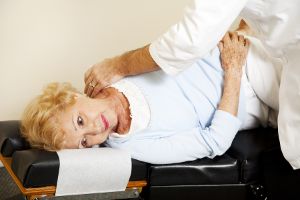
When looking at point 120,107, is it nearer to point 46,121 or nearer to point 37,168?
point 46,121

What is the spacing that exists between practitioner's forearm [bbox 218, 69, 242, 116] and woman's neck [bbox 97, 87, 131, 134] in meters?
0.41

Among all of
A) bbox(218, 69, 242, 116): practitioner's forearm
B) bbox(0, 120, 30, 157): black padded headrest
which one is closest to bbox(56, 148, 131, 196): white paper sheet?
bbox(0, 120, 30, 157): black padded headrest

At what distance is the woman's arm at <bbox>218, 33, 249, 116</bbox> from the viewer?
1898 mm

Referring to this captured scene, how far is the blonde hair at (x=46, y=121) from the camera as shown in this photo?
175 cm

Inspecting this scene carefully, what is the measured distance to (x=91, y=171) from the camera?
1592 millimetres

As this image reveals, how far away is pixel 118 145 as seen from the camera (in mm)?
1791

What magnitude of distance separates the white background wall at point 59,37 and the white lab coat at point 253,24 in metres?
1.01

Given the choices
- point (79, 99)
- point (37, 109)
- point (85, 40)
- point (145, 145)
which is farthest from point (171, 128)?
point (85, 40)

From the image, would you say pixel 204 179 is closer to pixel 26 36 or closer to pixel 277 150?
pixel 277 150

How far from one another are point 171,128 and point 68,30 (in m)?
0.96

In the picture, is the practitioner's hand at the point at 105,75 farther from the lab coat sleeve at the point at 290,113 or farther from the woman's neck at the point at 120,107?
the lab coat sleeve at the point at 290,113

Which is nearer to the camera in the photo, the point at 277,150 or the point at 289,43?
the point at 289,43

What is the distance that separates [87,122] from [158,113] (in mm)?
307

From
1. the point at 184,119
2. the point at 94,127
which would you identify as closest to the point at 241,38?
the point at 184,119
